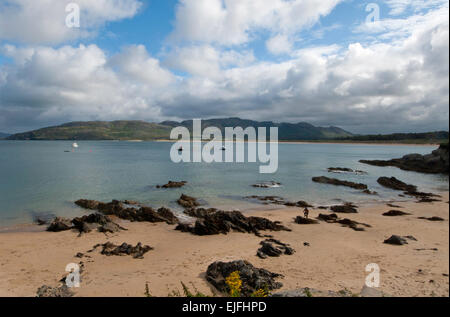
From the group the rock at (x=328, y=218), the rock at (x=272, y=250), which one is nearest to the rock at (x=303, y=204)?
the rock at (x=328, y=218)

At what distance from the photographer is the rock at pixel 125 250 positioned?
1644 cm

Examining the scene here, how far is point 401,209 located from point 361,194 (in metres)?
11.1

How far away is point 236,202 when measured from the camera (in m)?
34.6

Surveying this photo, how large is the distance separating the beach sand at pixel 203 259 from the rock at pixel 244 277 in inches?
24.7

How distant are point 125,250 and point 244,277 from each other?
30.8 ft

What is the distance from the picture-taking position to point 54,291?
11227 mm

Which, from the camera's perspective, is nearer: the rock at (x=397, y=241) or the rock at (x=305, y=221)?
the rock at (x=397, y=241)

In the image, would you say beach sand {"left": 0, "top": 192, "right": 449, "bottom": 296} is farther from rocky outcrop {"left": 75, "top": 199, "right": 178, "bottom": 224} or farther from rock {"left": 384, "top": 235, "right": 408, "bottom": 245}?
rocky outcrop {"left": 75, "top": 199, "right": 178, "bottom": 224}

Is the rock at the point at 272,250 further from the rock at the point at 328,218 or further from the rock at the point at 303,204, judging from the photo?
the rock at the point at 303,204

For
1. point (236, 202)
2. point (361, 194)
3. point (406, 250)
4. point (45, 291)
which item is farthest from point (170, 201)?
point (361, 194)

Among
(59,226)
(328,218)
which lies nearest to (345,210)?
(328,218)

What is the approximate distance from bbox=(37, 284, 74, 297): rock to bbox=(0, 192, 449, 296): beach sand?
662 millimetres

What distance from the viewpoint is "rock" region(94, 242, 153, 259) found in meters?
16.4

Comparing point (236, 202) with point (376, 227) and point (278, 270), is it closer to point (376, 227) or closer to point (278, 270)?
point (376, 227)
